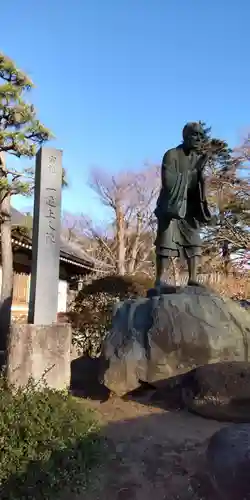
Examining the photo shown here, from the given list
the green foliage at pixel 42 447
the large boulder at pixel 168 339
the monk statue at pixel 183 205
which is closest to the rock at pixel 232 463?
the green foliage at pixel 42 447

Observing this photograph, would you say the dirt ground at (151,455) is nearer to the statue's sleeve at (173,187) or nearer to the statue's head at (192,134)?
the statue's sleeve at (173,187)

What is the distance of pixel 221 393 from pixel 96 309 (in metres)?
3.39

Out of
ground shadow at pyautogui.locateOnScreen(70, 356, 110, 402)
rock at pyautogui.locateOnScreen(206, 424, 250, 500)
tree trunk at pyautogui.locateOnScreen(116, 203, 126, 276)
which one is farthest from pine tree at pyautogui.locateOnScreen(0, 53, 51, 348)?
tree trunk at pyautogui.locateOnScreen(116, 203, 126, 276)

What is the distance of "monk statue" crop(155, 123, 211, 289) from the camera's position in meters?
5.79

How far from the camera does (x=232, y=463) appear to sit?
7.02ft

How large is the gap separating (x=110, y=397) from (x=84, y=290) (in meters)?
3.00

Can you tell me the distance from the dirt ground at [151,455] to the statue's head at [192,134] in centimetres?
341

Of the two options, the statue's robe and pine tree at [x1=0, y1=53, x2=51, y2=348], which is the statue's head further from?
pine tree at [x1=0, y1=53, x2=51, y2=348]

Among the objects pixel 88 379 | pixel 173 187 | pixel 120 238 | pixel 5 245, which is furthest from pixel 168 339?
pixel 120 238

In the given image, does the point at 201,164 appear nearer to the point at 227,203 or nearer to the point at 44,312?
the point at 44,312

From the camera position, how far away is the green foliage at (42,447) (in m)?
2.54

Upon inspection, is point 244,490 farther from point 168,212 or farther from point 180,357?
point 168,212

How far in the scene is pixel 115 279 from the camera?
768 centimetres

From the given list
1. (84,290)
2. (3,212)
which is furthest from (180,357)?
(3,212)
